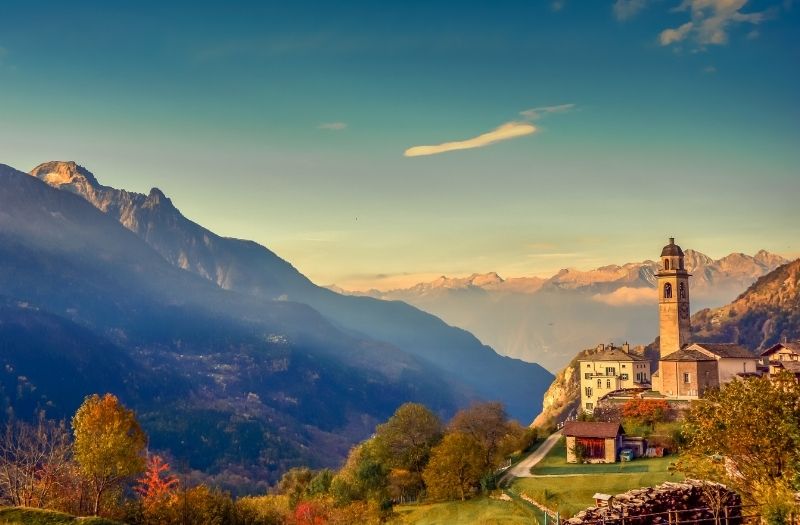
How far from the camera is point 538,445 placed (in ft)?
381

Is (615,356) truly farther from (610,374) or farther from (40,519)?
(40,519)

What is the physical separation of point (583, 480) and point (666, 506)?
38.3 meters

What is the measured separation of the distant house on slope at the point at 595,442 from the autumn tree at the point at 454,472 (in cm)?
1119

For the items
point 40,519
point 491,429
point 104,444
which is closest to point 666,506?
point 40,519

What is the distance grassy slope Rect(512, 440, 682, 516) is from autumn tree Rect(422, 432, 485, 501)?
24.3ft

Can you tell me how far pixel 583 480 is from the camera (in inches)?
3238

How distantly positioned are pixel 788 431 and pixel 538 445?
258 ft

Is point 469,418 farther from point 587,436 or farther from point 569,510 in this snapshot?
point 569,510

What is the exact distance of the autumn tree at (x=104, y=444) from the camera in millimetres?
71312

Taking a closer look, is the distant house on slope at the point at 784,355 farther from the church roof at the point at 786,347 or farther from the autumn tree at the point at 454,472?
the autumn tree at the point at 454,472

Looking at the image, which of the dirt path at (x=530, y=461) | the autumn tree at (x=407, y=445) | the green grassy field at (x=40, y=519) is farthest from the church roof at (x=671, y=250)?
the green grassy field at (x=40, y=519)

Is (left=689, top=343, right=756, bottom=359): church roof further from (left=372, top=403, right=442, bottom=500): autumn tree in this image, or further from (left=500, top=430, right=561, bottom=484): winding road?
(left=372, top=403, right=442, bottom=500): autumn tree

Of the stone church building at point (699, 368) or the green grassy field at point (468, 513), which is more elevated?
the stone church building at point (699, 368)

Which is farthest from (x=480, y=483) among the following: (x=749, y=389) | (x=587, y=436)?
(x=749, y=389)
